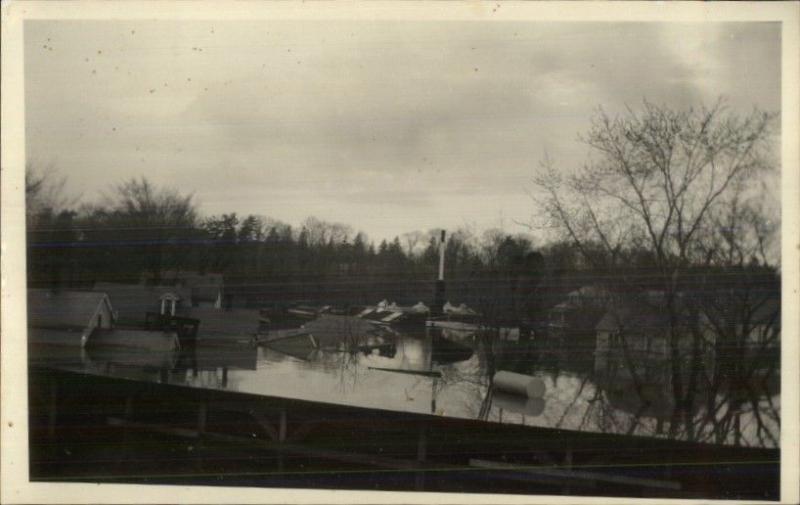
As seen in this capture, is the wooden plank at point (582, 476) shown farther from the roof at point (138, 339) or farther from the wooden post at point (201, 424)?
the roof at point (138, 339)

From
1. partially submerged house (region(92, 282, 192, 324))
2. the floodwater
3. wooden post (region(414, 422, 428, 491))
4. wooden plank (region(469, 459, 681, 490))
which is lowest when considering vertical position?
wooden plank (region(469, 459, 681, 490))

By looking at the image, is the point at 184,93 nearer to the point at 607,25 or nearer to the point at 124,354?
the point at 124,354

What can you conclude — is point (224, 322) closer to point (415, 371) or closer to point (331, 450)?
point (331, 450)

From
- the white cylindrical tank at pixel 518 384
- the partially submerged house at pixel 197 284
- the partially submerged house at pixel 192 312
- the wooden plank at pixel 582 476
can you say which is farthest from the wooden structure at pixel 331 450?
the partially submerged house at pixel 197 284

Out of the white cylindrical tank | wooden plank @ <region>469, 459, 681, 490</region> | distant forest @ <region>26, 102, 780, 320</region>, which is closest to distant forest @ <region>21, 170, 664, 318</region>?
distant forest @ <region>26, 102, 780, 320</region>

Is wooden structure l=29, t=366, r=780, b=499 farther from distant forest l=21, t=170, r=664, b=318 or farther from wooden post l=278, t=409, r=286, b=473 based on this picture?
distant forest l=21, t=170, r=664, b=318

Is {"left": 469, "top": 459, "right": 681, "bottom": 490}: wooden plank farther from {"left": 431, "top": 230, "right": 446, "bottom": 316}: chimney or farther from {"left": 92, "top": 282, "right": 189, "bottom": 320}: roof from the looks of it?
{"left": 92, "top": 282, "right": 189, "bottom": 320}: roof

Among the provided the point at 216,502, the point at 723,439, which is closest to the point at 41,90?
the point at 216,502

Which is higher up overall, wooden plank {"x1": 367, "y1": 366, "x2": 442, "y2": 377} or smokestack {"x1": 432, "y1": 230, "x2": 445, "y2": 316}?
smokestack {"x1": 432, "y1": 230, "x2": 445, "y2": 316}
